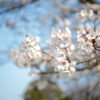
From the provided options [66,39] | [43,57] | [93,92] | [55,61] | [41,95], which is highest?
[55,61]

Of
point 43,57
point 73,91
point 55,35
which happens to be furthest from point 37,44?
point 73,91

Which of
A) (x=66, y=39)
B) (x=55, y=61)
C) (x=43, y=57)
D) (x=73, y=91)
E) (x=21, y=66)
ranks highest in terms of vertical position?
(x=55, y=61)

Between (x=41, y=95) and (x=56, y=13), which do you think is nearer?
(x=56, y=13)

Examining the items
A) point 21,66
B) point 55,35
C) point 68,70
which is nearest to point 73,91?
point 21,66

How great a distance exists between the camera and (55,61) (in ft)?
3.46

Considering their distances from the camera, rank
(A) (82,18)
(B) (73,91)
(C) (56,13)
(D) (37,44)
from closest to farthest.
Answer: (D) (37,44)
(A) (82,18)
(C) (56,13)
(B) (73,91)

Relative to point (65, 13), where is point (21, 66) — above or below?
below

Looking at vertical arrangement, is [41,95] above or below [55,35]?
below

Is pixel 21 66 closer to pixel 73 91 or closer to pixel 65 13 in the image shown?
pixel 65 13

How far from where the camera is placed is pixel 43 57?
2000mm

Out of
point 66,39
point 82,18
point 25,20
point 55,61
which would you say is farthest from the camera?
point 25,20

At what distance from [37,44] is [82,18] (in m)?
0.84

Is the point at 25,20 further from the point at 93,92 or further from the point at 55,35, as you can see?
the point at 93,92

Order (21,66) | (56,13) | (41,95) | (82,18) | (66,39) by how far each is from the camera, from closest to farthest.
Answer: (66,39), (82,18), (21,66), (56,13), (41,95)
